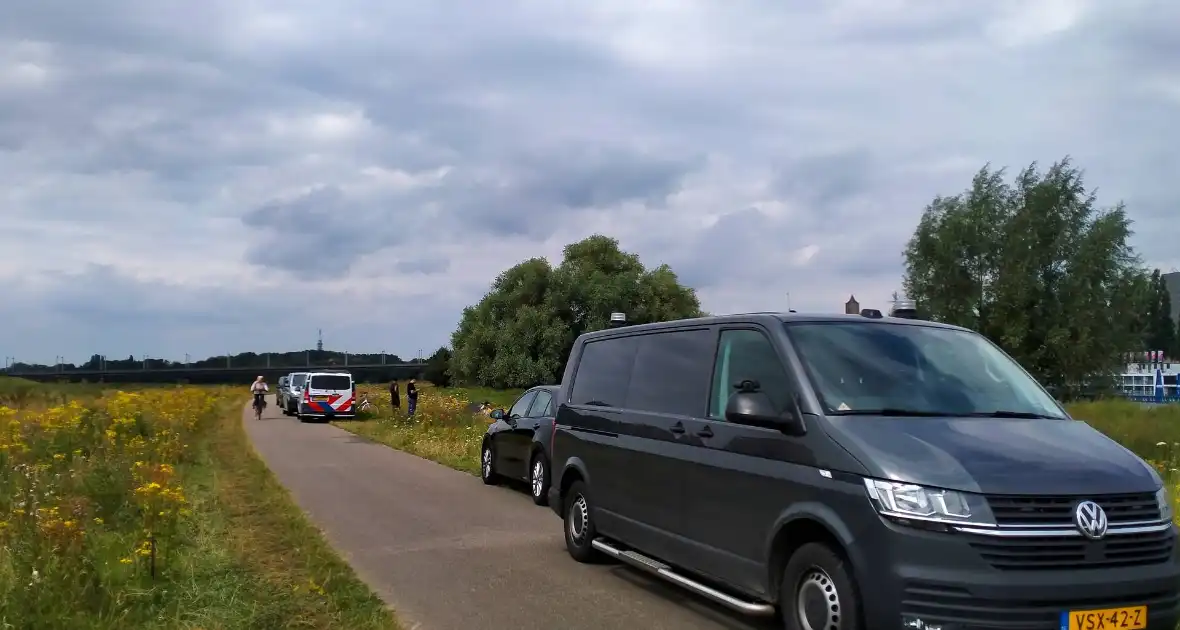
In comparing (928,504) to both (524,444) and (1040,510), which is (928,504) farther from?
(524,444)

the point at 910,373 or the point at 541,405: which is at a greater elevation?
the point at 910,373

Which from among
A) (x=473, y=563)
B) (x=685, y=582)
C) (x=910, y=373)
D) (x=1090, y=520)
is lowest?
(x=473, y=563)


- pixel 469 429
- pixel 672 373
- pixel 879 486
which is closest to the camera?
pixel 879 486

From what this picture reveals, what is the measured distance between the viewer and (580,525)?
8.66 metres

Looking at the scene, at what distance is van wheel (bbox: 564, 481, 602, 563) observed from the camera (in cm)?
845

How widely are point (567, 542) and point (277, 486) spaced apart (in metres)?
6.92

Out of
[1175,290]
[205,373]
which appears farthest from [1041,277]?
[1175,290]

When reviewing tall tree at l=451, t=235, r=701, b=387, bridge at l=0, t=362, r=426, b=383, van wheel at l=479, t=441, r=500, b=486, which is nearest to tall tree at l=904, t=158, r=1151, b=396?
tall tree at l=451, t=235, r=701, b=387

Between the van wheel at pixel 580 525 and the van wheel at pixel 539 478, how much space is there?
3.96 m

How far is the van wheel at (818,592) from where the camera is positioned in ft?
16.1

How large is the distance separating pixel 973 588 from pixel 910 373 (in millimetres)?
1635

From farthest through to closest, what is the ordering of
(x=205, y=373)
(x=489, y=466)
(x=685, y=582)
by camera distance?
(x=205, y=373) < (x=489, y=466) < (x=685, y=582)

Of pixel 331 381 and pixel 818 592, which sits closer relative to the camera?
pixel 818 592

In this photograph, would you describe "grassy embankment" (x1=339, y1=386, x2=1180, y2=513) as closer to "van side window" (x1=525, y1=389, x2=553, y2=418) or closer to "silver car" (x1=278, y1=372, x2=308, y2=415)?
"van side window" (x1=525, y1=389, x2=553, y2=418)
